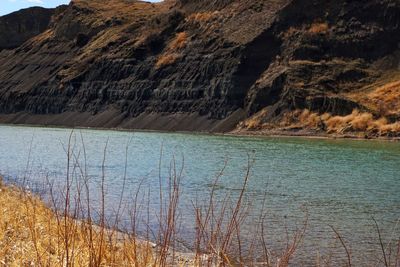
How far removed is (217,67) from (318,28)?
17.2 m

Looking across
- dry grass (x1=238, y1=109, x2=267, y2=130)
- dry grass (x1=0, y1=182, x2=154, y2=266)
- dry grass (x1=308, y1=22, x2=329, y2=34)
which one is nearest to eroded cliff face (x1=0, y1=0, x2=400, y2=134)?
dry grass (x1=308, y1=22, x2=329, y2=34)

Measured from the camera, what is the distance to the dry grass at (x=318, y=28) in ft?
301

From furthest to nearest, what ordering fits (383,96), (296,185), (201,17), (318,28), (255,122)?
(201,17), (318,28), (255,122), (383,96), (296,185)

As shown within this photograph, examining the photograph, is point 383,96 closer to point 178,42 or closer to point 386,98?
point 386,98

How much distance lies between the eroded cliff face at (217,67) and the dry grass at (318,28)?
0.16 meters

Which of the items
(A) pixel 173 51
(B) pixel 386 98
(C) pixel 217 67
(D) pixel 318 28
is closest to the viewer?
(B) pixel 386 98

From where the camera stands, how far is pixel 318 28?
92.3 m

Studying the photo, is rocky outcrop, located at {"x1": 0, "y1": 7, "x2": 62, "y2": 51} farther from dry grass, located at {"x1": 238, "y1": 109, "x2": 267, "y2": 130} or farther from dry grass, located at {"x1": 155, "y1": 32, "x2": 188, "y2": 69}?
dry grass, located at {"x1": 238, "y1": 109, "x2": 267, "y2": 130}

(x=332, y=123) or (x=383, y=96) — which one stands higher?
(x=383, y=96)

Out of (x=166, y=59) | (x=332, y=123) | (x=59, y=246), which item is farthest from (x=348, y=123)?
(x=59, y=246)

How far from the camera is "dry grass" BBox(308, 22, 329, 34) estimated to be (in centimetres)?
9175

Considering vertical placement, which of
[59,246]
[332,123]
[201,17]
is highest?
[201,17]

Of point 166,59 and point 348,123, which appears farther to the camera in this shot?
point 166,59

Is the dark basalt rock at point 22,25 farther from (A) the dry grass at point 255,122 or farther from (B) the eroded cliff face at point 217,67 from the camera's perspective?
(A) the dry grass at point 255,122
